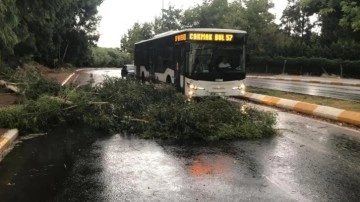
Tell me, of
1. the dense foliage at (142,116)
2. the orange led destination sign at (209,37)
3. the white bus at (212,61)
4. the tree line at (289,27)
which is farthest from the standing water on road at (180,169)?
the tree line at (289,27)

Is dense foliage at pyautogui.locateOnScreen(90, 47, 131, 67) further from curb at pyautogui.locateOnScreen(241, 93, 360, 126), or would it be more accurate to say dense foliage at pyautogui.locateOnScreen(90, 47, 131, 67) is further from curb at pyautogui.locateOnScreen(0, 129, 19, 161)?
curb at pyautogui.locateOnScreen(0, 129, 19, 161)

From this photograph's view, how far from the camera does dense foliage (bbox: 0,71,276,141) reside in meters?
10.7

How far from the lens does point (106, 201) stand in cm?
591

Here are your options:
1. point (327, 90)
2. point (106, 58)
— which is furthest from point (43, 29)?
point (106, 58)

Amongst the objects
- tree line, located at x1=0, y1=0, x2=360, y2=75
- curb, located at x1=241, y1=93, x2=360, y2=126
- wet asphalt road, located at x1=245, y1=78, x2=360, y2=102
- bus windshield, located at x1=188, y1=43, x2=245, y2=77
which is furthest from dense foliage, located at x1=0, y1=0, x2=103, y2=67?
wet asphalt road, located at x1=245, y1=78, x2=360, y2=102

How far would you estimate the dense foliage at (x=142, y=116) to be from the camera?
35.1 ft

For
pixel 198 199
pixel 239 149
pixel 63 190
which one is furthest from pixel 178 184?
pixel 239 149

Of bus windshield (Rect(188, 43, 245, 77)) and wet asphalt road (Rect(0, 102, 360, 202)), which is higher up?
bus windshield (Rect(188, 43, 245, 77))

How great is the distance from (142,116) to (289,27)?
243ft

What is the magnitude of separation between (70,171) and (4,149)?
248 cm

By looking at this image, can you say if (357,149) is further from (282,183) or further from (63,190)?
(63,190)

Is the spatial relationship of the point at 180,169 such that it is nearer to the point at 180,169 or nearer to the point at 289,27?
the point at 180,169

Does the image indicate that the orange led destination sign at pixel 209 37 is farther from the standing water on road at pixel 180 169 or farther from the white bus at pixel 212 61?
the standing water on road at pixel 180 169

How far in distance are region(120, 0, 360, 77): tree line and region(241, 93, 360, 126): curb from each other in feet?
69.1
